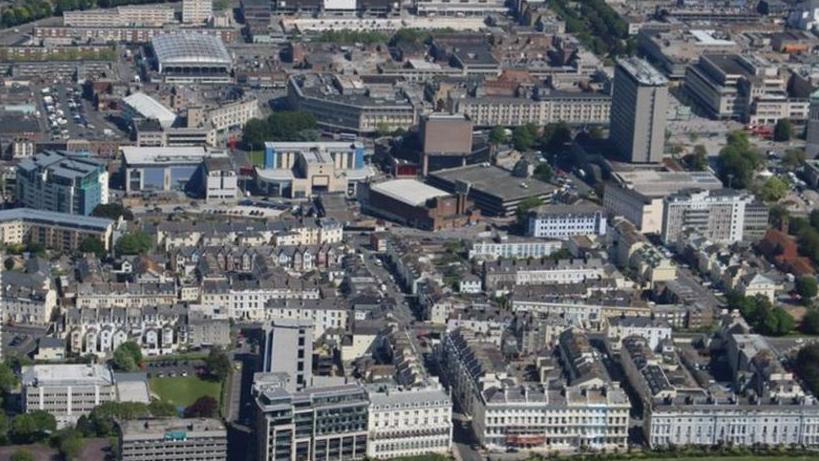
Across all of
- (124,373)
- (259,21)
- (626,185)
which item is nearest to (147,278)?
(124,373)

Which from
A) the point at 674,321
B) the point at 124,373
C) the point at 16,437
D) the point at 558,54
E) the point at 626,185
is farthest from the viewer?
the point at 558,54

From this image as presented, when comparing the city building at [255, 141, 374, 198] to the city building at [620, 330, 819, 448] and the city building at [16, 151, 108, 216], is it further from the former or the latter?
the city building at [620, 330, 819, 448]

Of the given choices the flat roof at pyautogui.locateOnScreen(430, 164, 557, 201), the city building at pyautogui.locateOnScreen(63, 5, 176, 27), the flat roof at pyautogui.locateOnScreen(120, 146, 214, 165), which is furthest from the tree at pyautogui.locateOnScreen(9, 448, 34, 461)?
the city building at pyautogui.locateOnScreen(63, 5, 176, 27)

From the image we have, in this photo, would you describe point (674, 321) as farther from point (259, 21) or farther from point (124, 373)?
point (259, 21)

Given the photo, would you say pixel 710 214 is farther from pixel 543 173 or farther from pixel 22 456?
pixel 22 456

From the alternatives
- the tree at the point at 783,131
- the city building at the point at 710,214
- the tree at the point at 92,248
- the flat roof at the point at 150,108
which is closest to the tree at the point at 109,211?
the tree at the point at 92,248

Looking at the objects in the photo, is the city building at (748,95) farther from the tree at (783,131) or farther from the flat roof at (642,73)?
the flat roof at (642,73)

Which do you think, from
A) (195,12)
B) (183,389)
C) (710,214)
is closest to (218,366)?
(183,389)
